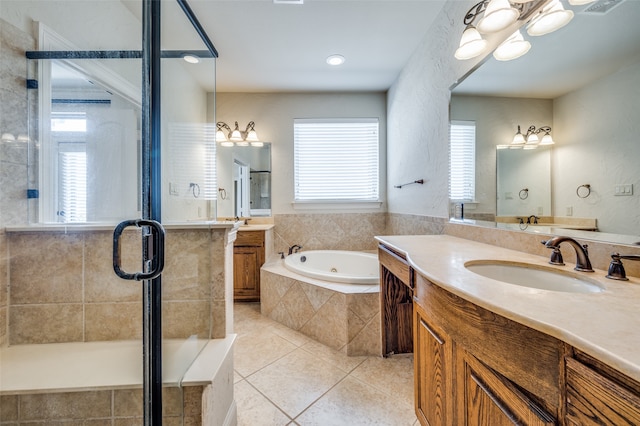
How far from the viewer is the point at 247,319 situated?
235 cm

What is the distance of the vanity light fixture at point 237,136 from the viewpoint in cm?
308

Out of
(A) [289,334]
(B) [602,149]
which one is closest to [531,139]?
(B) [602,149]

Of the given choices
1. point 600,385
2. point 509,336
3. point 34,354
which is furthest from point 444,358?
point 34,354

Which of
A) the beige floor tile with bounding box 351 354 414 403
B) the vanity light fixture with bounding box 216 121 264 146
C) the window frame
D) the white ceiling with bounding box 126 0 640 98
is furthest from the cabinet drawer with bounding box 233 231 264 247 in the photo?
the white ceiling with bounding box 126 0 640 98

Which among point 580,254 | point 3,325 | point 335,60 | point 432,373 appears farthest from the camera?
point 335,60

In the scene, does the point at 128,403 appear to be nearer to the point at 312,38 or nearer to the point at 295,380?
the point at 295,380

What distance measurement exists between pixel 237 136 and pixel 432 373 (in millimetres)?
3085

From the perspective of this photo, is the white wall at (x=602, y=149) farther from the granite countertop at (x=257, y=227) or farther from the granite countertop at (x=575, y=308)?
the granite countertop at (x=257, y=227)

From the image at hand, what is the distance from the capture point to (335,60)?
2.42m

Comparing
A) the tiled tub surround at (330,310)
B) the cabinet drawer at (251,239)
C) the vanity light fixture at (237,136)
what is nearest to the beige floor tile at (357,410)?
the tiled tub surround at (330,310)

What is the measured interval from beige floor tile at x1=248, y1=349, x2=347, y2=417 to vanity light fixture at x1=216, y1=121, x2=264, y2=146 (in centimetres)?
251

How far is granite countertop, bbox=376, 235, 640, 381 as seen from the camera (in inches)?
15.1

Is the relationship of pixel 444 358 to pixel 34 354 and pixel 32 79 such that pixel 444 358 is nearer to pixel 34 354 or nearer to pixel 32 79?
pixel 34 354

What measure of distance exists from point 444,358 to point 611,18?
1.36m
